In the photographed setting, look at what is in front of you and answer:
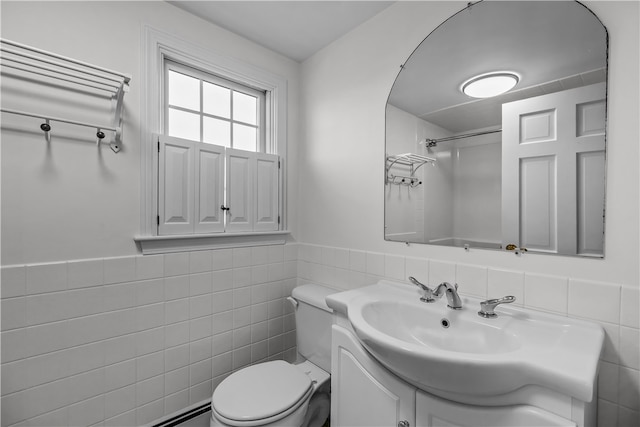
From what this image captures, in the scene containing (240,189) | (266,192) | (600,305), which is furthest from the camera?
(266,192)

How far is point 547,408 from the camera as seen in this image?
2.17ft

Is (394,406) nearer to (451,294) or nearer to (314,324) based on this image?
(451,294)

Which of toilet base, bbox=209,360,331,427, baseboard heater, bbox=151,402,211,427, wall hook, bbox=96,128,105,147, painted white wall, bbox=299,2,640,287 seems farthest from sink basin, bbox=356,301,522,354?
wall hook, bbox=96,128,105,147

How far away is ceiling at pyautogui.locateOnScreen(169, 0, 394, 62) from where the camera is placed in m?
1.45

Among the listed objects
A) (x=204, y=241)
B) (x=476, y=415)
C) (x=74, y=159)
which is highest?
(x=74, y=159)

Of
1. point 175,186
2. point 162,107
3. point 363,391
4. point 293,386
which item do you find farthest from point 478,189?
point 162,107

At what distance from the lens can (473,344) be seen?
0.97 metres

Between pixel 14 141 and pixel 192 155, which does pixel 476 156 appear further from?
pixel 14 141

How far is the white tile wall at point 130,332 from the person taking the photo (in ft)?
3.63

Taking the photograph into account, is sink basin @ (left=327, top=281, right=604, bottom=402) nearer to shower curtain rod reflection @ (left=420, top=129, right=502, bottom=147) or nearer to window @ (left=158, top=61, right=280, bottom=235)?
shower curtain rod reflection @ (left=420, top=129, right=502, bottom=147)

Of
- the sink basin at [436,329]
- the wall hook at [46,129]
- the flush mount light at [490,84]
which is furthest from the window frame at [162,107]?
the flush mount light at [490,84]

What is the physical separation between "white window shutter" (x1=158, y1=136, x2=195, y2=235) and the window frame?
0.10ft

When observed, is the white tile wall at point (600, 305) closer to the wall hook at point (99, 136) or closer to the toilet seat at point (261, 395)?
the toilet seat at point (261, 395)

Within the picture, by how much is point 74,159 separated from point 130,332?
31.5 inches
